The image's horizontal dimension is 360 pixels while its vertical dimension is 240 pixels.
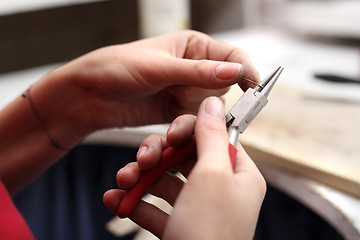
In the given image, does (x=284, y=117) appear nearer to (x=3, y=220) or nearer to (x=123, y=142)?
(x=123, y=142)

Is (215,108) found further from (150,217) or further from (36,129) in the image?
(36,129)

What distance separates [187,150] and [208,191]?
0.07 m

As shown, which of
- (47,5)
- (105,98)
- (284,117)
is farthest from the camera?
(47,5)

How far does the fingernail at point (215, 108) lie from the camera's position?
27 cm

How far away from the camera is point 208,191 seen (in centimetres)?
22

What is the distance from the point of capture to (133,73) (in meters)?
0.40

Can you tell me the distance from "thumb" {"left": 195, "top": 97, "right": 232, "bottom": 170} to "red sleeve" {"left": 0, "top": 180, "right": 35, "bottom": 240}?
182 mm

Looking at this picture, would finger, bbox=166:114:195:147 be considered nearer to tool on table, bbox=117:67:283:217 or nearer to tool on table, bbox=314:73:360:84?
tool on table, bbox=117:67:283:217

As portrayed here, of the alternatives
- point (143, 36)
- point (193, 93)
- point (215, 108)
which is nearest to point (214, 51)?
point (193, 93)

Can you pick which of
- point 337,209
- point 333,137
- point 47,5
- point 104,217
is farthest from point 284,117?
point 47,5

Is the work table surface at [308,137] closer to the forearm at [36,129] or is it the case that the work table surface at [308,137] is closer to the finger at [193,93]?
the finger at [193,93]

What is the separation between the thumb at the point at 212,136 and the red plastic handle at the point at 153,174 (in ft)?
0.08

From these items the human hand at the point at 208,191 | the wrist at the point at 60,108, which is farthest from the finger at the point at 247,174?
the wrist at the point at 60,108

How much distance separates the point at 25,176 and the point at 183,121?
0.27 m
